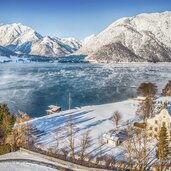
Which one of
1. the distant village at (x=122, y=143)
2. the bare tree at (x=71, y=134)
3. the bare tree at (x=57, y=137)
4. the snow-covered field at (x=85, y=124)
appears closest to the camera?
the distant village at (x=122, y=143)

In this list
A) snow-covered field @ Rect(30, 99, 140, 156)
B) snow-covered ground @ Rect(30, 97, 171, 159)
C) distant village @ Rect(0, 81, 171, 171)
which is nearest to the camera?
distant village @ Rect(0, 81, 171, 171)

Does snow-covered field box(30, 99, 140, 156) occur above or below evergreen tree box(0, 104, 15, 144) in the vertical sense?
below

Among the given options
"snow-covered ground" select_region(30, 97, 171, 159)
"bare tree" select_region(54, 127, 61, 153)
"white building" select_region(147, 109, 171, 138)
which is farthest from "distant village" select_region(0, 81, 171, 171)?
"snow-covered ground" select_region(30, 97, 171, 159)

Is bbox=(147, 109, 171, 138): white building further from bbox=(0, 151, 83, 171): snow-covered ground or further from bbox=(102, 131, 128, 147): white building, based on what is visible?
bbox=(0, 151, 83, 171): snow-covered ground

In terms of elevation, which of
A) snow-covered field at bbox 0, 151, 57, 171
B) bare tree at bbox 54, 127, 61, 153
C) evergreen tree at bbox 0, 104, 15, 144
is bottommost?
snow-covered field at bbox 0, 151, 57, 171

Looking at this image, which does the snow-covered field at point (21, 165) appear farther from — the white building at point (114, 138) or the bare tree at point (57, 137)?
the white building at point (114, 138)

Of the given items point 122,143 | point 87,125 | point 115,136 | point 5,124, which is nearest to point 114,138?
point 115,136

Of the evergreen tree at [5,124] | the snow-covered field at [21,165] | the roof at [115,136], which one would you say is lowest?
the snow-covered field at [21,165]

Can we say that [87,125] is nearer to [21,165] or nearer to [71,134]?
[71,134]

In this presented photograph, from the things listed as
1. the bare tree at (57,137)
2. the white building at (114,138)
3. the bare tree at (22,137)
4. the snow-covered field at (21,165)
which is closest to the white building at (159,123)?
the white building at (114,138)
